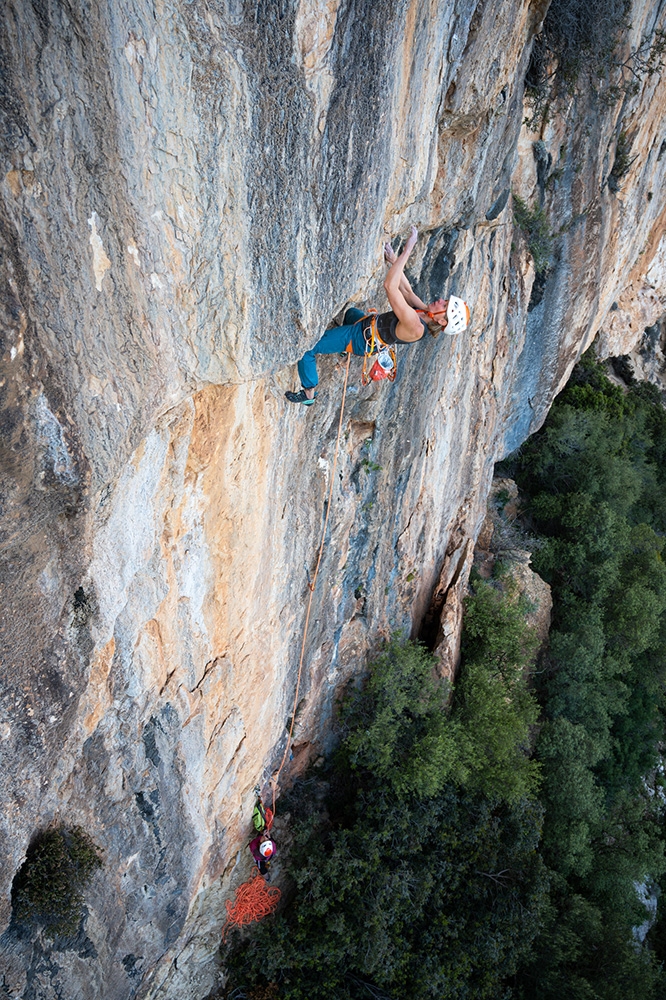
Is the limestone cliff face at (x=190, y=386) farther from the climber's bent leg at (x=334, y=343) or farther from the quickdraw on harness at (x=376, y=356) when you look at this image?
the quickdraw on harness at (x=376, y=356)

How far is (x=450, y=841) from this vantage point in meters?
8.90

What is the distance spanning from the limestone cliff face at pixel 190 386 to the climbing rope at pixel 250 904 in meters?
0.22

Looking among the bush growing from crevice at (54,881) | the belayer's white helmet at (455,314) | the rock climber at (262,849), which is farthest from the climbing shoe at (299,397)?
the rock climber at (262,849)

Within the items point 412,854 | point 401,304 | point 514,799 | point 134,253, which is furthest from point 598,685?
point 134,253

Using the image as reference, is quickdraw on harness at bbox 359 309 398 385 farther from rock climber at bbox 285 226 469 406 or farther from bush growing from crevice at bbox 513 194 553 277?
bush growing from crevice at bbox 513 194 553 277

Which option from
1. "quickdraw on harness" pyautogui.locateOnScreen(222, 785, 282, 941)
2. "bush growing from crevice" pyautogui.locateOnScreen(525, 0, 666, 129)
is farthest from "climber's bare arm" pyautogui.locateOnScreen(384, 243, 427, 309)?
"quickdraw on harness" pyautogui.locateOnScreen(222, 785, 282, 941)

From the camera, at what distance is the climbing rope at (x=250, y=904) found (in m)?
7.31

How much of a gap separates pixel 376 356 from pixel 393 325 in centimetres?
55

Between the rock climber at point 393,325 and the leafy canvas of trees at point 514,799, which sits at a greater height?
the rock climber at point 393,325

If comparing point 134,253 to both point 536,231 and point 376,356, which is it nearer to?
point 376,356

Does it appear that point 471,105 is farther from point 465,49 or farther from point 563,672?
point 563,672

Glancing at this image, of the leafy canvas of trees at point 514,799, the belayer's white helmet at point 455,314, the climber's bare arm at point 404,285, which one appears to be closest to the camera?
the climber's bare arm at point 404,285

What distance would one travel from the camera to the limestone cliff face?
297 cm

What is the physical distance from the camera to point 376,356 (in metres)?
5.52
